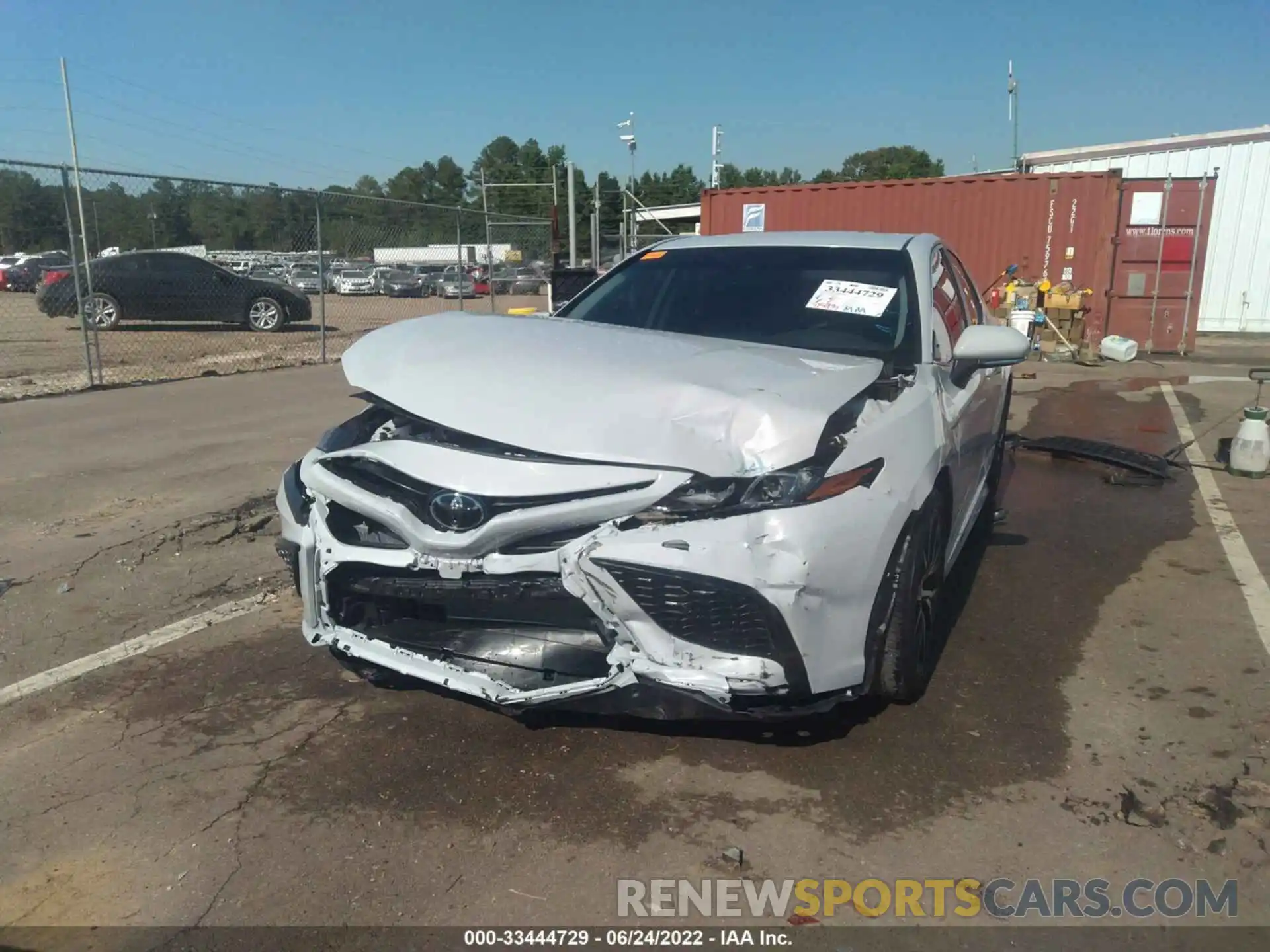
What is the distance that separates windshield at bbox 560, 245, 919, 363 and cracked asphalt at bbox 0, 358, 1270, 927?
1396 millimetres

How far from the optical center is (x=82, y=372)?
38.2 ft

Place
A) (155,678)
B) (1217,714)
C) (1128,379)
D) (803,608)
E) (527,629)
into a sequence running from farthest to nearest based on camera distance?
1. (1128,379)
2. (155,678)
3. (1217,714)
4. (527,629)
5. (803,608)

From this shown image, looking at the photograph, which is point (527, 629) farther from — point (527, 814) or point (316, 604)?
point (316, 604)

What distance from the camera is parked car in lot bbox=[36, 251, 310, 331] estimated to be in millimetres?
14297

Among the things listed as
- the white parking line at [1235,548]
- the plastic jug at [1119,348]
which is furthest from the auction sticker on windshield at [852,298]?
the plastic jug at [1119,348]

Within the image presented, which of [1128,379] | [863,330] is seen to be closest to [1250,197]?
[1128,379]

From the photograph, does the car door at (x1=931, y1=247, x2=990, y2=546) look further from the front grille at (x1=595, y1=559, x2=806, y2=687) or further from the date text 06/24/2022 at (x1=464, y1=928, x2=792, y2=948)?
the date text 06/24/2022 at (x1=464, y1=928, x2=792, y2=948)

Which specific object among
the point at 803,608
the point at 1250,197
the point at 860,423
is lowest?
the point at 803,608

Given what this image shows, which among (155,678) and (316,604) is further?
(155,678)

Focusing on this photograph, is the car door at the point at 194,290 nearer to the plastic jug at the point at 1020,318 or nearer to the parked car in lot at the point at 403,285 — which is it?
the parked car in lot at the point at 403,285

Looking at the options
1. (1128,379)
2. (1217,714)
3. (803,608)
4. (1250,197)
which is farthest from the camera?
(1250,197)

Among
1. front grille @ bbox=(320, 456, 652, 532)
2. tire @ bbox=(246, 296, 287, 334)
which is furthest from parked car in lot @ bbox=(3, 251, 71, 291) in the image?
front grille @ bbox=(320, 456, 652, 532)

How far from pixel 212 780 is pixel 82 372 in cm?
1041

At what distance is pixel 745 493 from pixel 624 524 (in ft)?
1.14
